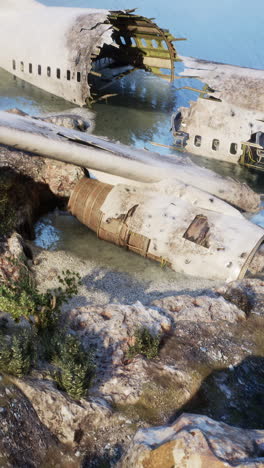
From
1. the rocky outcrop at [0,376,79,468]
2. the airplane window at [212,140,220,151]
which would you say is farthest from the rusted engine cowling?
the airplane window at [212,140,220,151]

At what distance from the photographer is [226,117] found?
3444cm

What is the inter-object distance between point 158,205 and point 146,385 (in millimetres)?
10571

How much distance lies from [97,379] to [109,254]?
31.7 feet

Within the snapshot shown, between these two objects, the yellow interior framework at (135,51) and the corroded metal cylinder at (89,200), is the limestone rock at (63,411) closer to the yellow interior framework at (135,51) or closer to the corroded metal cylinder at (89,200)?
the corroded metal cylinder at (89,200)

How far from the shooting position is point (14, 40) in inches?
1866

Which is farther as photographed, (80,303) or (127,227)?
(127,227)

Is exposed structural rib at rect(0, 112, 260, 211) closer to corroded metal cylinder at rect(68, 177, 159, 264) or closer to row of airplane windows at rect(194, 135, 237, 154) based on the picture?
corroded metal cylinder at rect(68, 177, 159, 264)

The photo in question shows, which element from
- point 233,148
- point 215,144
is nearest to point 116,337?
Result: point 233,148

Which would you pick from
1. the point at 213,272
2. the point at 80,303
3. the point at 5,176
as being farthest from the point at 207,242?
the point at 5,176

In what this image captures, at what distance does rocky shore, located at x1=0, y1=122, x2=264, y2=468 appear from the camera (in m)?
12.0

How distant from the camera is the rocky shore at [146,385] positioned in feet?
39.3

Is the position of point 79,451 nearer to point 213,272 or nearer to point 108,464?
point 108,464

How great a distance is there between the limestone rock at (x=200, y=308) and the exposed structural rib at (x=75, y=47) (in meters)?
27.0

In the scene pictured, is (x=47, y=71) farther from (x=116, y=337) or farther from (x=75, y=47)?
(x=116, y=337)
